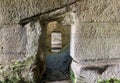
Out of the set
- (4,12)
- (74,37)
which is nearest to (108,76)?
(74,37)

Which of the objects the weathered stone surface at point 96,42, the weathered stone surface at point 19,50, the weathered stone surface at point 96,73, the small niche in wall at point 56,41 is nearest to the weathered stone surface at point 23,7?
the weathered stone surface at point 19,50

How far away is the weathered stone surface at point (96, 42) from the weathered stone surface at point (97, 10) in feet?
0.15

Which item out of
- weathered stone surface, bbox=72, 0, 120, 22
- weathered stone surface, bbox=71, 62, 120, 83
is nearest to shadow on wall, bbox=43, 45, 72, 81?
→ weathered stone surface, bbox=71, 62, 120, 83

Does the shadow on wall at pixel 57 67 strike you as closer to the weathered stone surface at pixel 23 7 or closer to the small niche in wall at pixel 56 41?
the weathered stone surface at pixel 23 7

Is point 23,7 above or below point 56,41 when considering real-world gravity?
above

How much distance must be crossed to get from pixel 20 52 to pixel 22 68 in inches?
5.2

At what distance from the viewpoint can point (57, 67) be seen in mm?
2008

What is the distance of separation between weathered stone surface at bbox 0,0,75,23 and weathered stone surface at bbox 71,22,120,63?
25 centimetres

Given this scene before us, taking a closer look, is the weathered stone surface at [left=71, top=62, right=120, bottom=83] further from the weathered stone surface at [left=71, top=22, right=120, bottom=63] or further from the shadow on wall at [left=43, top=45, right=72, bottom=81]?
the shadow on wall at [left=43, top=45, right=72, bottom=81]

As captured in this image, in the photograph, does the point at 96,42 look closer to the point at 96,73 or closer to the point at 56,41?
the point at 96,73

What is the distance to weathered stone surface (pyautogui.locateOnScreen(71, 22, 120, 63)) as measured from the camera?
5.30ft

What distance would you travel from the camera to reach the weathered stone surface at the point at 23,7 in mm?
1567

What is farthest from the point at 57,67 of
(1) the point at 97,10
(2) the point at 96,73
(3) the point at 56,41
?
(3) the point at 56,41

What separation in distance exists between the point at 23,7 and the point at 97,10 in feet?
1.85
